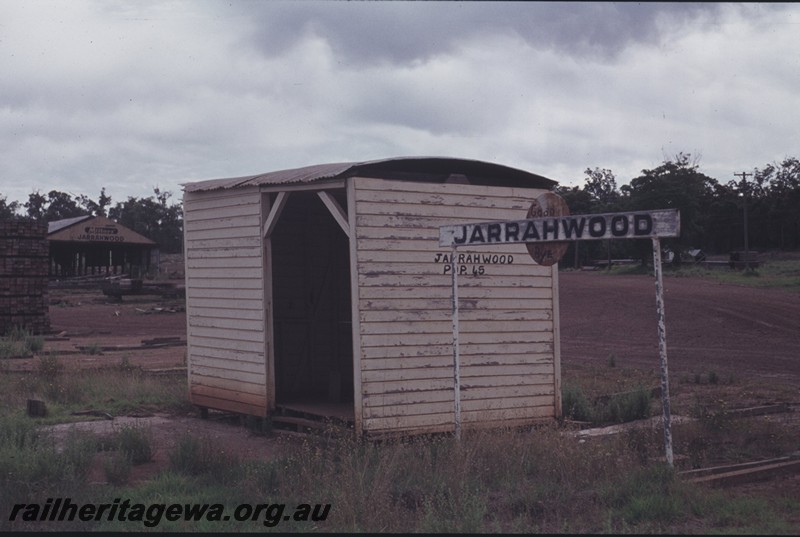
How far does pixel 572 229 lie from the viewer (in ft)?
27.9

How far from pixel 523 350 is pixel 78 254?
46948 millimetres

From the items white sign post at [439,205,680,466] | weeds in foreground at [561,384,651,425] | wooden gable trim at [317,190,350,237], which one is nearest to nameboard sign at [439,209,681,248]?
white sign post at [439,205,680,466]

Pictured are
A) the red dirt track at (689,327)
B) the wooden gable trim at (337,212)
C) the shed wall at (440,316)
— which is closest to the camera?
the shed wall at (440,316)

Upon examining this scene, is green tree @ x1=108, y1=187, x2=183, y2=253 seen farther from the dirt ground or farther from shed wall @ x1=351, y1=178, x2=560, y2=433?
shed wall @ x1=351, y1=178, x2=560, y2=433

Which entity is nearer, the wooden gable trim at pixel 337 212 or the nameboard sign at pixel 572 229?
the nameboard sign at pixel 572 229

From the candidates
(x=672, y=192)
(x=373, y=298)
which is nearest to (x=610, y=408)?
(x=373, y=298)

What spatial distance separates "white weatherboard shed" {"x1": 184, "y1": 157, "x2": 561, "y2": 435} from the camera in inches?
408

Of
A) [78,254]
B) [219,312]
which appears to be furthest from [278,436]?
[78,254]

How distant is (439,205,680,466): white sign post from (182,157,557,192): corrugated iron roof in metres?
1.41

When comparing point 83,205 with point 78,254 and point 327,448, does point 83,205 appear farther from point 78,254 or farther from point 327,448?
point 327,448

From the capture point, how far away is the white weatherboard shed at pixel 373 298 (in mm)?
10359

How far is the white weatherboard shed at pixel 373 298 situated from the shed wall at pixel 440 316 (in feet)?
0.05

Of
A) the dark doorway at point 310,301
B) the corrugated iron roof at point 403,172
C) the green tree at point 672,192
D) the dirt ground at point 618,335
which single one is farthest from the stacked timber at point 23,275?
the green tree at point 672,192

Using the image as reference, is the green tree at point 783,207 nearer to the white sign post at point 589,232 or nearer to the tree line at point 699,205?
the tree line at point 699,205
